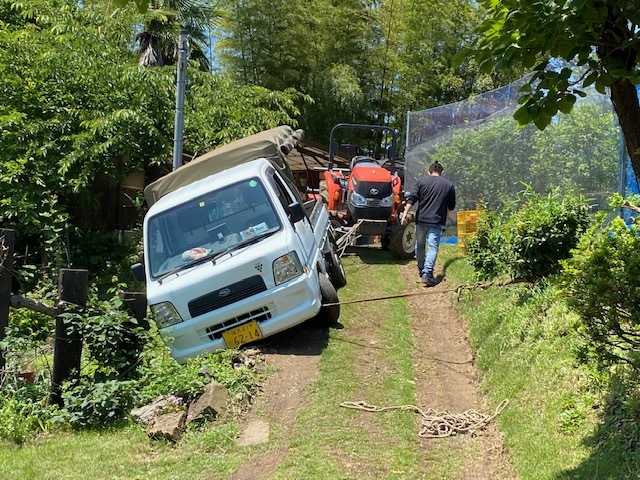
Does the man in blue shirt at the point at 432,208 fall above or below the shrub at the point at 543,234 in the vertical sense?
below

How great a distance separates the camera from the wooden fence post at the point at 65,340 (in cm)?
578

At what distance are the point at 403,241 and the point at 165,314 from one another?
21.9ft

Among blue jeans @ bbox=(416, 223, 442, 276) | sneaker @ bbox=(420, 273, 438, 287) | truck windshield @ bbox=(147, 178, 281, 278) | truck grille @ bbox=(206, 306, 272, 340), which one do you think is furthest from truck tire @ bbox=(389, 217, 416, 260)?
truck grille @ bbox=(206, 306, 272, 340)

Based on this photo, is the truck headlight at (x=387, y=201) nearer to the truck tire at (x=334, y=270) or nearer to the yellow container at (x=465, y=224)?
the yellow container at (x=465, y=224)

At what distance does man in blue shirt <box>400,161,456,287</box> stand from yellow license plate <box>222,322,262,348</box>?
4066 mm

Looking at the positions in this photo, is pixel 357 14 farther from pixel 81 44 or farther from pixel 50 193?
pixel 50 193

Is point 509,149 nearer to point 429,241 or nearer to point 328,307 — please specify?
point 429,241

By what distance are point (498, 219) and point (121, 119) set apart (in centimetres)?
741

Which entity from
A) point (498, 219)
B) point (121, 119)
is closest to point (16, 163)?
point (121, 119)

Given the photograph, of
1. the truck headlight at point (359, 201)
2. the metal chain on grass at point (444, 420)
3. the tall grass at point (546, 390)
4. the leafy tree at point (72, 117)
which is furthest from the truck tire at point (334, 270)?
the leafy tree at point (72, 117)

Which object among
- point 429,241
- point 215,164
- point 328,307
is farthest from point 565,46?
point 429,241

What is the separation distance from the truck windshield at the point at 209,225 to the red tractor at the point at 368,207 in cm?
460

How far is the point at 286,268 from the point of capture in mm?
6746

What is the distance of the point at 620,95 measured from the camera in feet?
10.9
